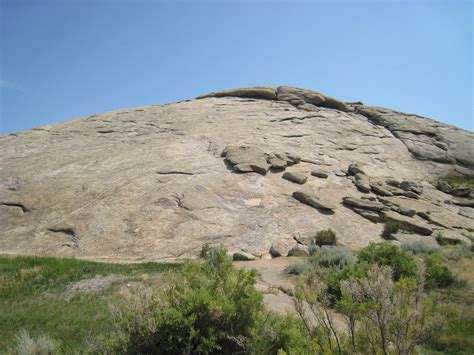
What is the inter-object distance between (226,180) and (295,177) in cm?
403

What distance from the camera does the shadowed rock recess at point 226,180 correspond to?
665 inches

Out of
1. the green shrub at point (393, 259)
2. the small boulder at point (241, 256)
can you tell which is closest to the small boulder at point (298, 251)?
the small boulder at point (241, 256)

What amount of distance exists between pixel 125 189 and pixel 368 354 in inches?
670

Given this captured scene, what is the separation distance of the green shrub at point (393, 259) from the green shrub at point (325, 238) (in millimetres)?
4170

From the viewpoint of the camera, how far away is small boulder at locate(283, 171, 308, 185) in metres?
22.2

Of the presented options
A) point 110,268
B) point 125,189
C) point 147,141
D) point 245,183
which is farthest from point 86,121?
point 110,268

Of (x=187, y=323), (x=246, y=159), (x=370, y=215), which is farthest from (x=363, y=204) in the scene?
(x=187, y=323)

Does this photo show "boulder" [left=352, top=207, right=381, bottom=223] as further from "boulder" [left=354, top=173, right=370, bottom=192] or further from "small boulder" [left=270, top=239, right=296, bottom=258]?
"small boulder" [left=270, top=239, right=296, bottom=258]

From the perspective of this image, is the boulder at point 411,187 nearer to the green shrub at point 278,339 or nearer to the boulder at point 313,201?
the boulder at point 313,201

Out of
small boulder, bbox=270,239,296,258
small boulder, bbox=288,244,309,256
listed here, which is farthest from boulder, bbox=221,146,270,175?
small boulder, bbox=288,244,309,256

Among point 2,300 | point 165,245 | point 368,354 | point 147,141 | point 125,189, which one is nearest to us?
point 368,354

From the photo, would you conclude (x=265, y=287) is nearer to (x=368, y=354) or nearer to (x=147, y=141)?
(x=368, y=354)

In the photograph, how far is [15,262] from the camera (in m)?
13.2

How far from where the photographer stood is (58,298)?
10.5 meters
